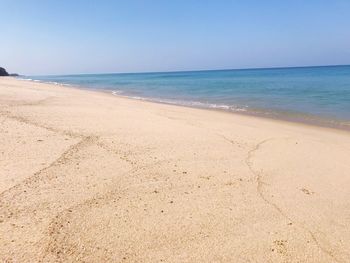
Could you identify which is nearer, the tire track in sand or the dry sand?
the dry sand

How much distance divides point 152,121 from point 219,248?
674 centimetres

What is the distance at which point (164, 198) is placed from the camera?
15.2ft

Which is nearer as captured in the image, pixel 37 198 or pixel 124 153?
pixel 37 198

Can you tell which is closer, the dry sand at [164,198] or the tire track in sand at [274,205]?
the dry sand at [164,198]

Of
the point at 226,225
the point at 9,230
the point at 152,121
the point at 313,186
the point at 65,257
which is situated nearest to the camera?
the point at 65,257

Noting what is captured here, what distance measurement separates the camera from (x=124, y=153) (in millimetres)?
6363

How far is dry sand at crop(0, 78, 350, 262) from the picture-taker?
3.53 meters

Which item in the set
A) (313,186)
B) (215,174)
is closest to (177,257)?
(215,174)

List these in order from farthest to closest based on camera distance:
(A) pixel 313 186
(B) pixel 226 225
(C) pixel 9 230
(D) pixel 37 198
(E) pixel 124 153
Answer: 1. (E) pixel 124 153
2. (A) pixel 313 186
3. (D) pixel 37 198
4. (B) pixel 226 225
5. (C) pixel 9 230

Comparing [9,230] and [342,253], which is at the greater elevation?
[9,230]

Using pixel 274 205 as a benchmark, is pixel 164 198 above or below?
above

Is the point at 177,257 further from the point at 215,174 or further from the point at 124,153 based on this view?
the point at 124,153

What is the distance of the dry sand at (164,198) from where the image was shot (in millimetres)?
3531

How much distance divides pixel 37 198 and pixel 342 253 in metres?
3.40
